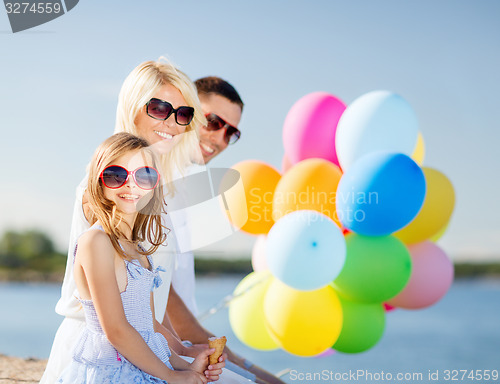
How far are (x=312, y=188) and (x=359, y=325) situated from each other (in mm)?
797

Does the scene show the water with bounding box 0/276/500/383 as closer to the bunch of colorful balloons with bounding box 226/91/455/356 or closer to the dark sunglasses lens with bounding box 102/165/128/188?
the bunch of colorful balloons with bounding box 226/91/455/356

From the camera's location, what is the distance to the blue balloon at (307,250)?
2562mm

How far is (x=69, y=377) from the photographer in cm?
Answer: 153

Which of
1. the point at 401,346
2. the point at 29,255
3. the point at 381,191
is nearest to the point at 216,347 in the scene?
the point at 381,191

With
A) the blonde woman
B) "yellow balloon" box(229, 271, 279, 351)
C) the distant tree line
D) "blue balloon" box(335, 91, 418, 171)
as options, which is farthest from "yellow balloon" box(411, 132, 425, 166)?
the distant tree line

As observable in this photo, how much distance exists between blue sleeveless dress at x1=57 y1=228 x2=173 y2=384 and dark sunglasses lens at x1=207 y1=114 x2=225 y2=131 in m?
1.38

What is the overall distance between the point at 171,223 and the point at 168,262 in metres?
0.19

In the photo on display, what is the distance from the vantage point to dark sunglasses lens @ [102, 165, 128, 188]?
1.66 m

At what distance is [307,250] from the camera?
256 cm

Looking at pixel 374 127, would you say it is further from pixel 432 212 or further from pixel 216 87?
pixel 216 87

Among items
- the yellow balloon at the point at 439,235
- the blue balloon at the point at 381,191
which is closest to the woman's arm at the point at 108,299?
the blue balloon at the point at 381,191

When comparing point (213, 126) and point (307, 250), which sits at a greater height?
point (213, 126)

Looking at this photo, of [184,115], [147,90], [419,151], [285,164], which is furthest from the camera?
[285,164]

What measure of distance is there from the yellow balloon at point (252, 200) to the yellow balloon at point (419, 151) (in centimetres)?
91
